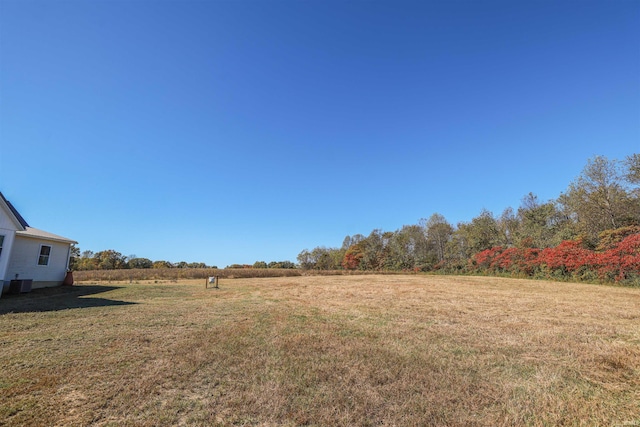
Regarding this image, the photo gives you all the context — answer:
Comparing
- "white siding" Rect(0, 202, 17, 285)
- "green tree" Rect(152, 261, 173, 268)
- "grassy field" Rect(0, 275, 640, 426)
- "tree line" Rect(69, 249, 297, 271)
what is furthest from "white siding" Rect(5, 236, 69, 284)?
"green tree" Rect(152, 261, 173, 268)

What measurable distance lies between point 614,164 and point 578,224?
5.59 meters

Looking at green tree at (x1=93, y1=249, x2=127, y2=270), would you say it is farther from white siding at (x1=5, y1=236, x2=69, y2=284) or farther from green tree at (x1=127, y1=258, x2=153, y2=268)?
white siding at (x1=5, y1=236, x2=69, y2=284)

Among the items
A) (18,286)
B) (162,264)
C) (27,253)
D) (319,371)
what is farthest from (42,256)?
(162,264)

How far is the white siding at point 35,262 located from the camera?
13.5m

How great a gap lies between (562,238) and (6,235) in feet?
122

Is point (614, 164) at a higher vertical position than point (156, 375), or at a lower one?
higher

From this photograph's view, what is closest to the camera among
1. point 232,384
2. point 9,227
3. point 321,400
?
point 321,400

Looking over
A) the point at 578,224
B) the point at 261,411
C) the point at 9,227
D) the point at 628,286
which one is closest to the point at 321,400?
the point at 261,411

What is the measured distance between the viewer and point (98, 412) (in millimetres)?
2898

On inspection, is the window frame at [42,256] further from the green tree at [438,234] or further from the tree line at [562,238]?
the green tree at [438,234]

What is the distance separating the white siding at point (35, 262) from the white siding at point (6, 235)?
5.64ft

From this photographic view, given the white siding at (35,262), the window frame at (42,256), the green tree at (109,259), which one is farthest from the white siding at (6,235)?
the green tree at (109,259)

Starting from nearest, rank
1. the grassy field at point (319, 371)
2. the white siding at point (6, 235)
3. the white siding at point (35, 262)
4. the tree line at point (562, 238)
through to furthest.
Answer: the grassy field at point (319, 371)
the white siding at point (6, 235)
the white siding at point (35, 262)
the tree line at point (562, 238)

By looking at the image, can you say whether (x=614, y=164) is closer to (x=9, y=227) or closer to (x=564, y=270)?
(x=564, y=270)
